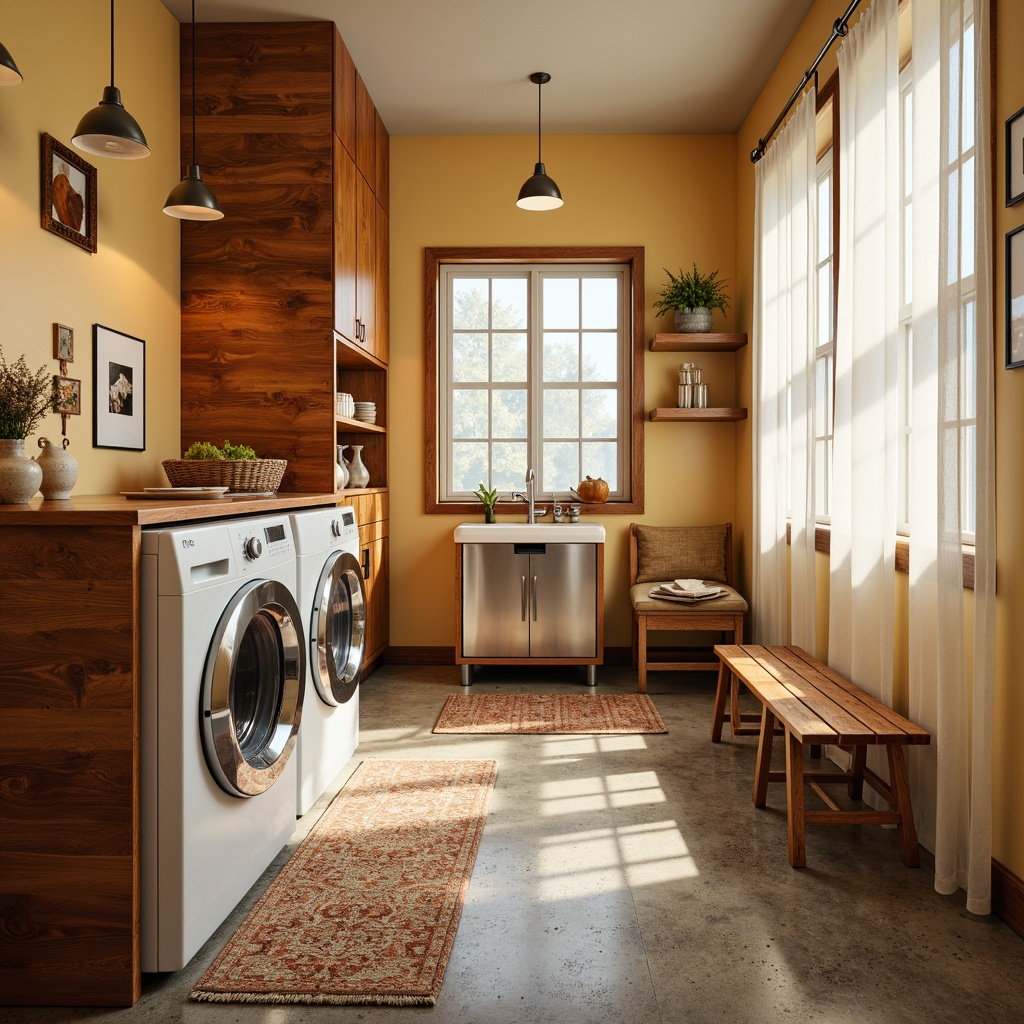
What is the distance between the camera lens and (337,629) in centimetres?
305

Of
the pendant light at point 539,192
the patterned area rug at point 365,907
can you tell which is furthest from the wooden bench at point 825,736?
the pendant light at point 539,192

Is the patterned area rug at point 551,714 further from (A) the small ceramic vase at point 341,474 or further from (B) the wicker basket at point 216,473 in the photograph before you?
(B) the wicker basket at point 216,473

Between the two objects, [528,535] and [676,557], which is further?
[676,557]

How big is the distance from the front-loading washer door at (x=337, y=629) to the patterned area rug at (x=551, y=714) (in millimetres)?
666

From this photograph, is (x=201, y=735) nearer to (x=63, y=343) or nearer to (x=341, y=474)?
(x=63, y=343)

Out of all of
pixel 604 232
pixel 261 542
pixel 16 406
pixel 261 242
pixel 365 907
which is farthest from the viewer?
pixel 604 232

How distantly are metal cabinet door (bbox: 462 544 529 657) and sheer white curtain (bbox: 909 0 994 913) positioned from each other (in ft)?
7.61

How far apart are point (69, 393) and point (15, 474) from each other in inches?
40.0

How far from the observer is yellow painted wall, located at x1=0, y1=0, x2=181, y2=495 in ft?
8.18

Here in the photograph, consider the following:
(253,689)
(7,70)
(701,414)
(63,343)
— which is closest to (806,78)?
(701,414)

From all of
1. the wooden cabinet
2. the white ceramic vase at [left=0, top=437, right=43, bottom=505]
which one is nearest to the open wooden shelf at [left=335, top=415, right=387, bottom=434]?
the wooden cabinet

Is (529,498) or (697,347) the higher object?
(697,347)

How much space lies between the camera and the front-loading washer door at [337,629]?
8.98 feet

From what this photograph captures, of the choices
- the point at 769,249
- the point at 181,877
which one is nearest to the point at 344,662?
the point at 181,877
